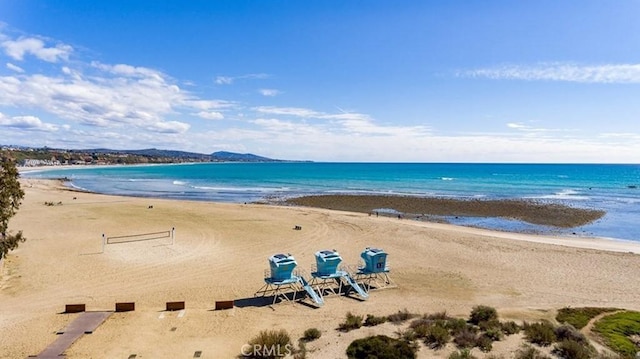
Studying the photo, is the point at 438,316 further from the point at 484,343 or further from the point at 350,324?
the point at 350,324

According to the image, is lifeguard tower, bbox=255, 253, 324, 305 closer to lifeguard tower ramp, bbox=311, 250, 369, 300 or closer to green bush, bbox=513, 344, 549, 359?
lifeguard tower ramp, bbox=311, 250, 369, 300

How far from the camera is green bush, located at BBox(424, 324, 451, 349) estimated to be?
37.2 ft

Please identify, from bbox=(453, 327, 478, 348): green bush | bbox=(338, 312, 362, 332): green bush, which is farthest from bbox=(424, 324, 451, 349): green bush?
bbox=(338, 312, 362, 332): green bush

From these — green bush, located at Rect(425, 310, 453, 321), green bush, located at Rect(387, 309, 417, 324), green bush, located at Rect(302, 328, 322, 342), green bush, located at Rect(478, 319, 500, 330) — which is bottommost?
green bush, located at Rect(302, 328, 322, 342)

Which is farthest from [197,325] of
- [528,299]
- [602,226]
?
[602,226]

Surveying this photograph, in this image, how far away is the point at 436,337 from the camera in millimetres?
11500

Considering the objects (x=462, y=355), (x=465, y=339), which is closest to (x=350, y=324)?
(x=465, y=339)

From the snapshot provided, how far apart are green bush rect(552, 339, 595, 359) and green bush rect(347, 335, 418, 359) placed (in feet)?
13.0

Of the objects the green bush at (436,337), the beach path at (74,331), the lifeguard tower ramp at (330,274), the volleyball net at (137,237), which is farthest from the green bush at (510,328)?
the volleyball net at (137,237)

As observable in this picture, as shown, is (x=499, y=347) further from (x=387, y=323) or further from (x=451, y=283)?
(x=451, y=283)

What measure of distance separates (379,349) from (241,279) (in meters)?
9.73

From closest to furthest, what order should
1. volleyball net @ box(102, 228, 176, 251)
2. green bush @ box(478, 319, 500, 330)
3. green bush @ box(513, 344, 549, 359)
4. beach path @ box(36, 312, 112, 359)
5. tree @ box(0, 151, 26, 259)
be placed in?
green bush @ box(513, 344, 549, 359) < beach path @ box(36, 312, 112, 359) < green bush @ box(478, 319, 500, 330) < tree @ box(0, 151, 26, 259) < volleyball net @ box(102, 228, 176, 251)

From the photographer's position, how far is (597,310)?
14492 millimetres

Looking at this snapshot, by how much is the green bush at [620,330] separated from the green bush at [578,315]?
Result: 364 millimetres
